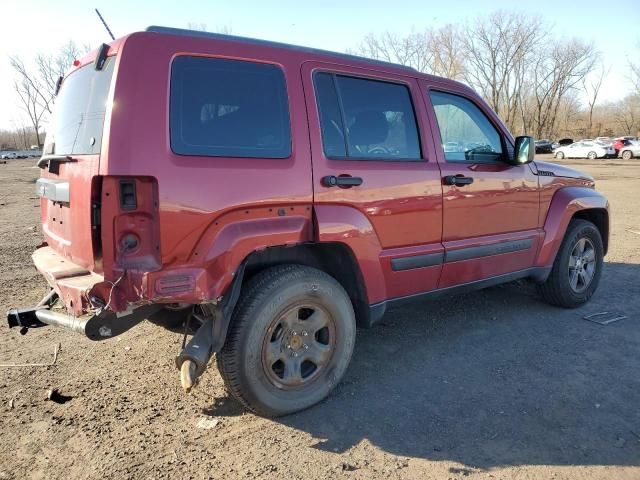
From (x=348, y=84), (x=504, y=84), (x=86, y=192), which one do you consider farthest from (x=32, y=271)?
(x=504, y=84)

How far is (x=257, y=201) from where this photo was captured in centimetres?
275

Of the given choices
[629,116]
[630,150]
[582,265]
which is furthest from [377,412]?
[629,116]

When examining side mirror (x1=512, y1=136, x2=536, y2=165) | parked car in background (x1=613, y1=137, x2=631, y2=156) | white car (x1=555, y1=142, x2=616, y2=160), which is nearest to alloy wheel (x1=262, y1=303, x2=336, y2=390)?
side mirror (x1=512, y1=136, x2=536, y2=165)

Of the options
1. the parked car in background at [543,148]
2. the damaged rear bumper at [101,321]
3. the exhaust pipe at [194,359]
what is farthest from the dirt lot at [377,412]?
the parked car in background at [543,148]

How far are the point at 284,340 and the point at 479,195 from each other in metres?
1.97

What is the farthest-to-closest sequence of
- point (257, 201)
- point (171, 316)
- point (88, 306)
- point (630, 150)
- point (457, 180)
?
1. point (630, 150)
2. point (457, 180)
3. point (171, 316)
4. point (257, 201)
5. point (88, 306)

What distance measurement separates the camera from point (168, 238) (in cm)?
251

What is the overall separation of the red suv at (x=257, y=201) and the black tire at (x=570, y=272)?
1114mm

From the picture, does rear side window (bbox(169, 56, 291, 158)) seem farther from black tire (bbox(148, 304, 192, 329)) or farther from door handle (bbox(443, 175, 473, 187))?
door handle (bbox(443, 175, 473, 187))

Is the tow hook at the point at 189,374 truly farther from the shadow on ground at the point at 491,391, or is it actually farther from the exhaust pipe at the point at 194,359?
the shadow on ground at the point at 491,391

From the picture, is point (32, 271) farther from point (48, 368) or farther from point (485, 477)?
point (485, 477)

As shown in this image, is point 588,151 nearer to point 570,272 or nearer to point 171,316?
point 570,272

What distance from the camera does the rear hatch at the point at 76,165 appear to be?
8.23ft

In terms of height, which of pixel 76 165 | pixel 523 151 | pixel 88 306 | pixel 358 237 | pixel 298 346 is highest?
pixel 523 151
